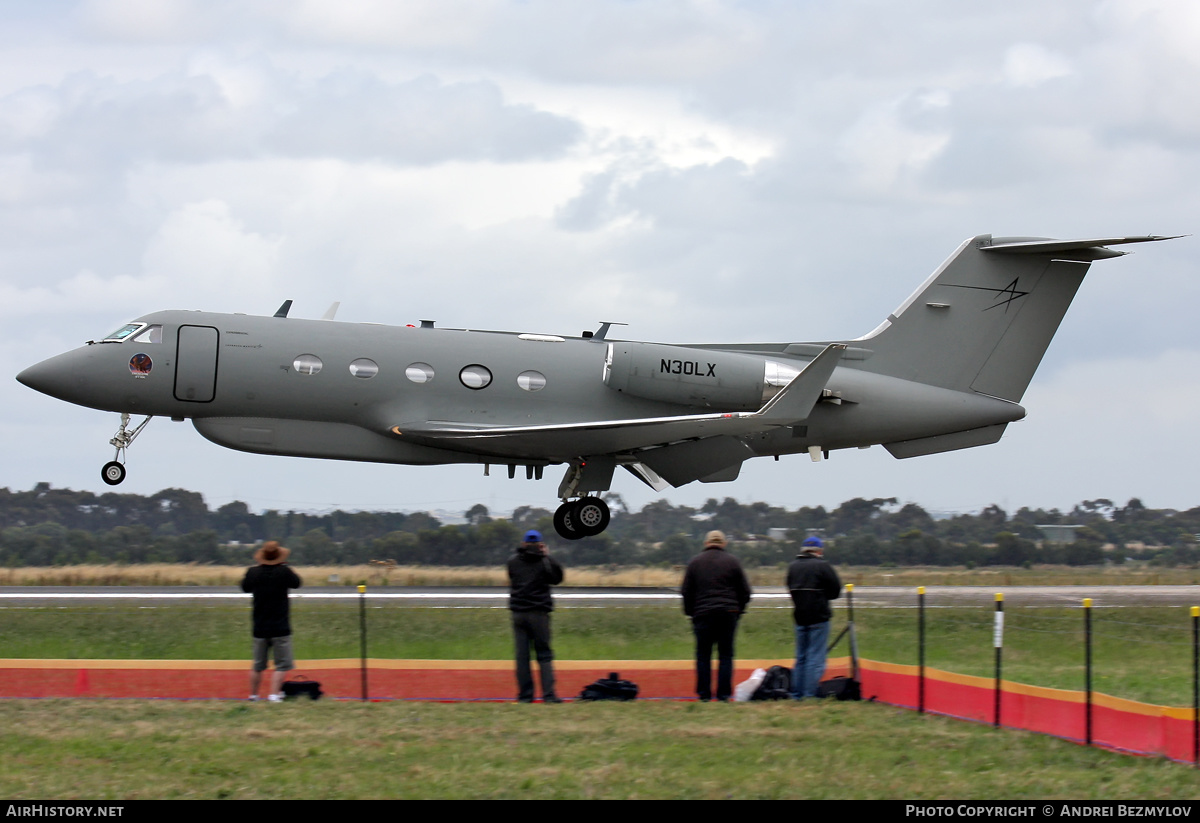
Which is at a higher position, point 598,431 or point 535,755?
point 598,431

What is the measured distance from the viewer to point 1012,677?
1558cm

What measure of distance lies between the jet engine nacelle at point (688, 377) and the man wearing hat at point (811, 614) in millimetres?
11153

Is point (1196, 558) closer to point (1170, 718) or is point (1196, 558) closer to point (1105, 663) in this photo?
point (1105, 663)

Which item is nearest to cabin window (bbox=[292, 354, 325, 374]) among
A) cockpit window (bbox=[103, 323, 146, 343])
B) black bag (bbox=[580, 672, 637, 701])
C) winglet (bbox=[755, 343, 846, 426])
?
cockpit window (bbox=[103, 323, 146, 343])

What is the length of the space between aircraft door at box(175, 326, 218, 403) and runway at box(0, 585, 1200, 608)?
3654 mm

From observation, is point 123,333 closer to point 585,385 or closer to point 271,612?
point 585,385

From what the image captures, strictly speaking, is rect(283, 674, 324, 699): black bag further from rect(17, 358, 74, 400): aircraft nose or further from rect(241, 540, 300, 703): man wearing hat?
rect(17, 358, 74, 400): aircraft nose

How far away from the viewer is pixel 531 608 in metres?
Result: 13.8

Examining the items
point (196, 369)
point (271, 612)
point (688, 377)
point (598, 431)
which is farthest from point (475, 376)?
point (271, 612)

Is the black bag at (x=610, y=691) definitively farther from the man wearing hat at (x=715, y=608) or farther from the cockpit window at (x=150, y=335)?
the cockpit window at (x=150, y=335)

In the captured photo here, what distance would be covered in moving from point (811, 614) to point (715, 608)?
1.04 meters

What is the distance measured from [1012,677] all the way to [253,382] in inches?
568

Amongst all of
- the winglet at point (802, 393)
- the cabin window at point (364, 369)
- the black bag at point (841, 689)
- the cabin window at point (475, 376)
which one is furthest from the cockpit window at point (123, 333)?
the black bag at point (841, 689)
